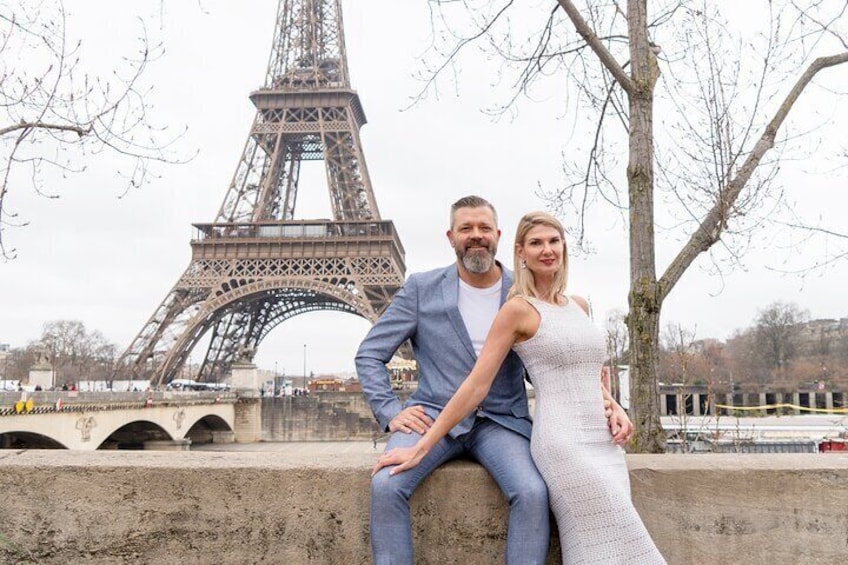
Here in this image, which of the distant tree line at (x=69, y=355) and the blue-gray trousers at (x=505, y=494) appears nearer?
the blue-gray trousers at (x=505, y=494)

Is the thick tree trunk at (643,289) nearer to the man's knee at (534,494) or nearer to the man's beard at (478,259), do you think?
the man's beard at (478,259)

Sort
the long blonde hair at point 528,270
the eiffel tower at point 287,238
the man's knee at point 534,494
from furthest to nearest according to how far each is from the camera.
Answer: the eiffel tower at point 287,238
the long blonde hair at point 528,270
the man's knee at point 534,494

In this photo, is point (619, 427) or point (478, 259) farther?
point (478, 259)

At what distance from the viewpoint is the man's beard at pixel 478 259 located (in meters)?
3.08

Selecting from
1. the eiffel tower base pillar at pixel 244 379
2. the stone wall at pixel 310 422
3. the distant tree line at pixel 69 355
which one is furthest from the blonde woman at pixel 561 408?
the distant tree line at pixel 69 355

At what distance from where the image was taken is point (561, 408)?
270cm

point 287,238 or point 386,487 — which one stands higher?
point 287,238

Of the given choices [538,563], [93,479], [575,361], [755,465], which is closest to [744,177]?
[755,465]

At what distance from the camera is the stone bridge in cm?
2219

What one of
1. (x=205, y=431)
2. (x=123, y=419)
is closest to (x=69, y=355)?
(x=205, y=431)

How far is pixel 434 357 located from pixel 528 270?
21.4 inches

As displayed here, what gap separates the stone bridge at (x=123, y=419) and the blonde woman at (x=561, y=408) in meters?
21.2

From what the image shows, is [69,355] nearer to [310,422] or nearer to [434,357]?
[310,422]

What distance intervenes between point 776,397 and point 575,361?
2518 inches
